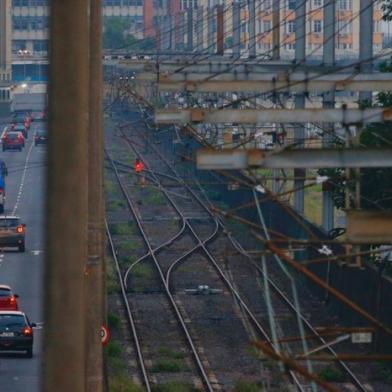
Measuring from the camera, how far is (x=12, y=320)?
2353cm

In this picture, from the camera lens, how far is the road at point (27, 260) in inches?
827

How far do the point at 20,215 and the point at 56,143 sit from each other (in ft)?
133

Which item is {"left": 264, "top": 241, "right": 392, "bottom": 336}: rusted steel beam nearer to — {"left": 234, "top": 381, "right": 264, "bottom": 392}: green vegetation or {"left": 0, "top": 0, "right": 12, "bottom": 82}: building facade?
{"left": 234, "top": 381, "right": 264, "bottom": 392}: green vegetation

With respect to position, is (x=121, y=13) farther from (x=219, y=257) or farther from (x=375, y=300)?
(x=375, y=300)

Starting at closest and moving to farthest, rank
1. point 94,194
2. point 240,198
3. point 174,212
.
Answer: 1. point 94,194
2. point 240,198
3. point 174,212

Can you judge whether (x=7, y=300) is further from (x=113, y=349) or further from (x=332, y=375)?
(x=332, y=375)

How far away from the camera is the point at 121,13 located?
124 meters

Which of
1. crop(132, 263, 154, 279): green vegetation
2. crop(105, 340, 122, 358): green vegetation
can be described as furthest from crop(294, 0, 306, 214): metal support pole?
crop(105, 340, 122, 358): green vegetation

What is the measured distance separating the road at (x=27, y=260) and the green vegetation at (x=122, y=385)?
851 mm

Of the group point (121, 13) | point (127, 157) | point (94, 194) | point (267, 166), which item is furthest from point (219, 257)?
point (121, 13)

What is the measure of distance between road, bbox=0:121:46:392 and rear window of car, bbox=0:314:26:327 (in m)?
0.35

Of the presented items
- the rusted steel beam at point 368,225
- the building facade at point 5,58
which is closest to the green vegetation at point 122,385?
the rusted steel beam at point 368,225

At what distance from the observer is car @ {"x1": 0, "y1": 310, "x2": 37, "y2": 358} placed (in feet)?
76.1

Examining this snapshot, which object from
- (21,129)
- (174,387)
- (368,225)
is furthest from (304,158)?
(21,129)
